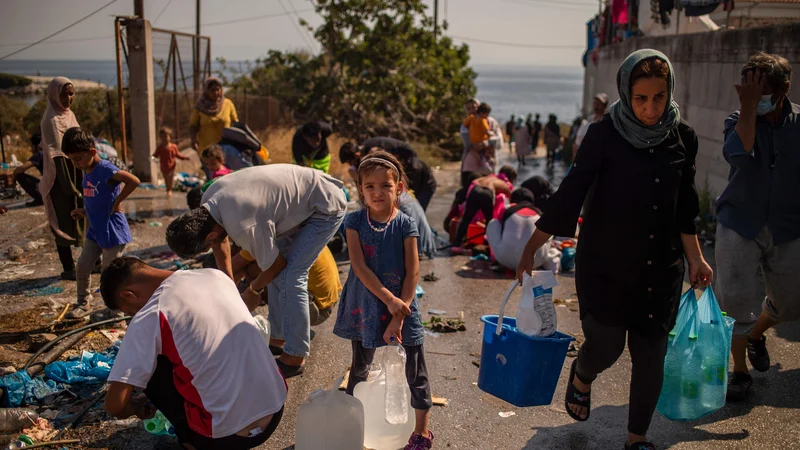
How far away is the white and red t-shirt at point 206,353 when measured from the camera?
2.79 meters

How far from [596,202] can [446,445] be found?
1513 millimetres

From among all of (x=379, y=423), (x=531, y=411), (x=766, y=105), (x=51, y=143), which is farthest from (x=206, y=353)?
(x=51, y=143)

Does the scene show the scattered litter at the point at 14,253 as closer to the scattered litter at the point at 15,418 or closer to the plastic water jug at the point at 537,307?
the scattered litter at the point at 15,418

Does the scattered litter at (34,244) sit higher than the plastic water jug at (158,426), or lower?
higher

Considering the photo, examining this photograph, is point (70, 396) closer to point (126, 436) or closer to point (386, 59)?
point (126, 436)

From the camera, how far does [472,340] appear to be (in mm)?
5691

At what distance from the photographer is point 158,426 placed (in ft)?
12.7

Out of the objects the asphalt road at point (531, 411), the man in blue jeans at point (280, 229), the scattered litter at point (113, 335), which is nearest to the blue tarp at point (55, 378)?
the scattered litter at point (113, 335)

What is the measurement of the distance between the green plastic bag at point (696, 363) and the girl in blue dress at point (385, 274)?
1.34m

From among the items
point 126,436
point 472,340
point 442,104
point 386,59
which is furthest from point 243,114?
point 126,436

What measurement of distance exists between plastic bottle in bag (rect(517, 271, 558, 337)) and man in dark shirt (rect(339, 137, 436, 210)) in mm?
4167

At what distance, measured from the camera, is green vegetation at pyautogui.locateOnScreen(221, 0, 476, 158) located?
62.2 feet

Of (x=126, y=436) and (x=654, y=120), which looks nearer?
(x=654, y=120)

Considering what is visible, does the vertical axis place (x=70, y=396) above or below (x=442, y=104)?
below
